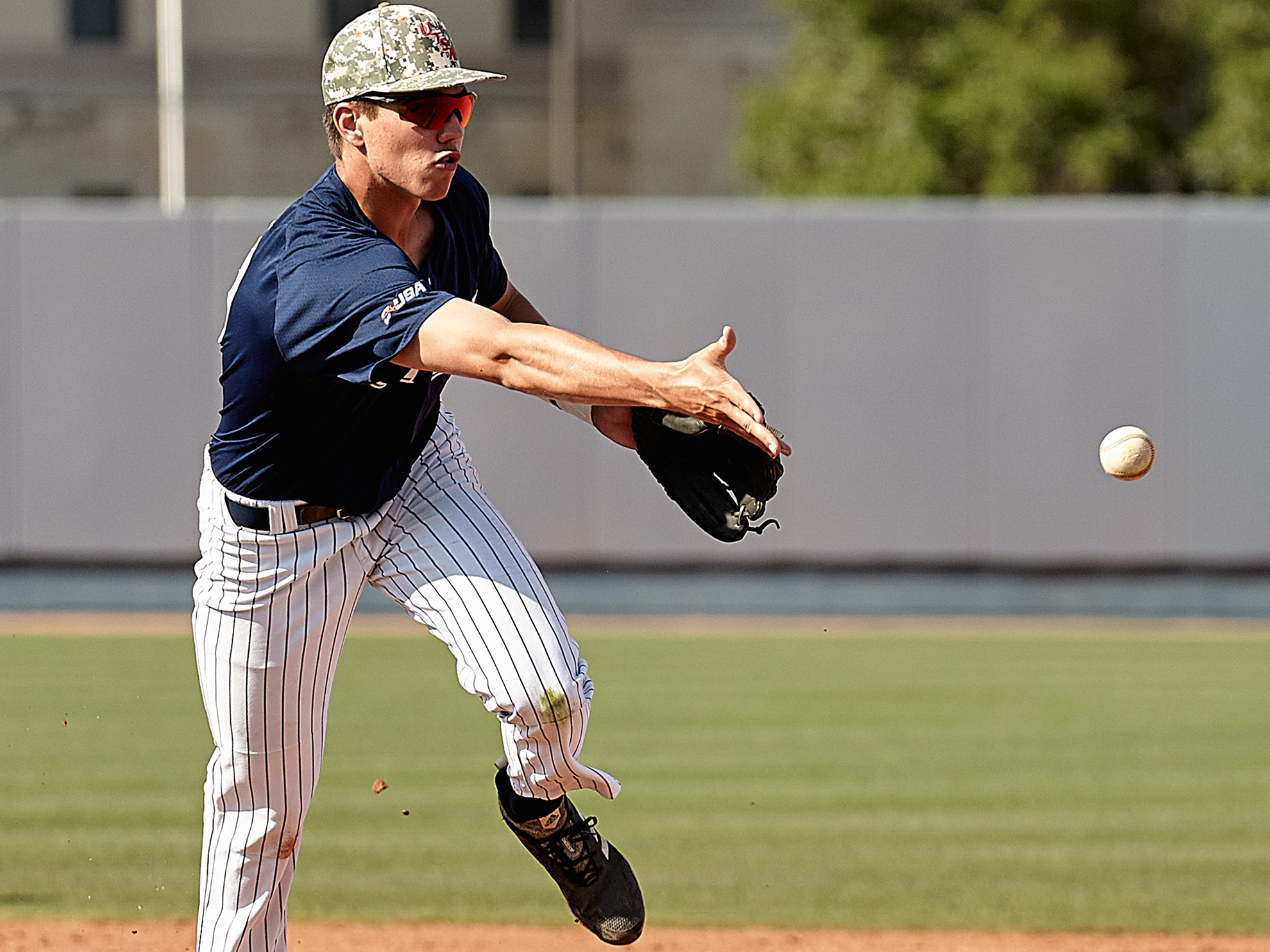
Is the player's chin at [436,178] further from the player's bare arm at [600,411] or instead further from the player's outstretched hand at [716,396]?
the player's outstretched hand at [716,396]

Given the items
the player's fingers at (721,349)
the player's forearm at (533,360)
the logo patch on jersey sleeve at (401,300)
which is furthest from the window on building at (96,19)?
the player's fingers at (721,349)

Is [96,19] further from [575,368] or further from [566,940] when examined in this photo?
[575,368]

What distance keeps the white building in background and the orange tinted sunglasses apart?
18.3m

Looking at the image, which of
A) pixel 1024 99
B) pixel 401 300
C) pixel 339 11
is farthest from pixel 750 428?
pixel 339 11

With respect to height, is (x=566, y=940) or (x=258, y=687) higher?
(x=258, y=687)

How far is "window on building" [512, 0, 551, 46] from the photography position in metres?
23.5

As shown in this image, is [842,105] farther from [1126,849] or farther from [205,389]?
[1126,849]

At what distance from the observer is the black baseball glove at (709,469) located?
12.5ft

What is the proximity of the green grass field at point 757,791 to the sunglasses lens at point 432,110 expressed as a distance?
261cm

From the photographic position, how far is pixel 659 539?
12562mm

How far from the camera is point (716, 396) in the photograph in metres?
3.04

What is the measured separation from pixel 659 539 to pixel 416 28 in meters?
9.12

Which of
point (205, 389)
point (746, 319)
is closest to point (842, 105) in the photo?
point (746, 319)

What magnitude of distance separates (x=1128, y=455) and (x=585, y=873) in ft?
4.88
